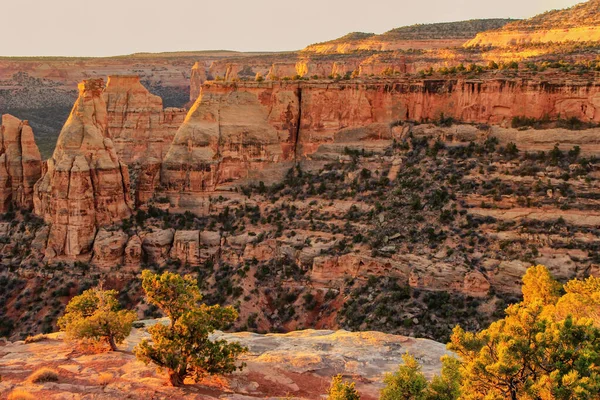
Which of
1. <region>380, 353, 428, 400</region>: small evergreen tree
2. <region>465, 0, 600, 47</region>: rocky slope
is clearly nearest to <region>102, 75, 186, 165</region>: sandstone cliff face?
<region>380, 353, 428, 400</region>: small evergreen tree

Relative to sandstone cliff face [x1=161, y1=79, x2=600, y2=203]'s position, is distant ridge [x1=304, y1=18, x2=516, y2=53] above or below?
above

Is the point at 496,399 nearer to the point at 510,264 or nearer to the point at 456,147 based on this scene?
the point at 510,264

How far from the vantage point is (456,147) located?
4547 cm

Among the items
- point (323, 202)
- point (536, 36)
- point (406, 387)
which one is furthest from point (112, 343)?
point (536, 36)

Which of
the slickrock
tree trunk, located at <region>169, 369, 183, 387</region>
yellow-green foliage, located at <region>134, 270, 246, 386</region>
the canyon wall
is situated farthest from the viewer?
the canyon wall

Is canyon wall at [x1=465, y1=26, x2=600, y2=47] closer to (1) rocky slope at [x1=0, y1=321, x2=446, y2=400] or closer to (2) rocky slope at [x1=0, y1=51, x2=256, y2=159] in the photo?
(1) rocky slope at [x1=0, y1=321, x2=446, y2=400]

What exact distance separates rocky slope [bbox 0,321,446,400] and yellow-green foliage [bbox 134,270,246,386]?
106 centimetres

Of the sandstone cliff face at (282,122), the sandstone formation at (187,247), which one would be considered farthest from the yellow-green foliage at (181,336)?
the sandstone cliff face at (282,122)

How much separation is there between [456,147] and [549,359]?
30.6m

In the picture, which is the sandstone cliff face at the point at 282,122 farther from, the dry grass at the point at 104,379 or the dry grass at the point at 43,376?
the dry grass at the point at 43,376

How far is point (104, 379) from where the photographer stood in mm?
25203

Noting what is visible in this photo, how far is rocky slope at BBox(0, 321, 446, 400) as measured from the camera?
24.5 metres

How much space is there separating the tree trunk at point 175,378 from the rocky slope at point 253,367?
397mm

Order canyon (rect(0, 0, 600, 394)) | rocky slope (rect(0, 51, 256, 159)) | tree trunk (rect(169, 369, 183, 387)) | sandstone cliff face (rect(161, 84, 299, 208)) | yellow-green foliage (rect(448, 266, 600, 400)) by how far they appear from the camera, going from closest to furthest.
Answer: yellow-green foliage (rect(448, 266, 600, 400)), tree trunk (rect(169, 369, 183, 387)), canyon (rect(0, 0, 600, 394)), sandstone cliff face (rect(161, 84, 299, 208)), rocky slope (rect(0, 51, 256, 159))
